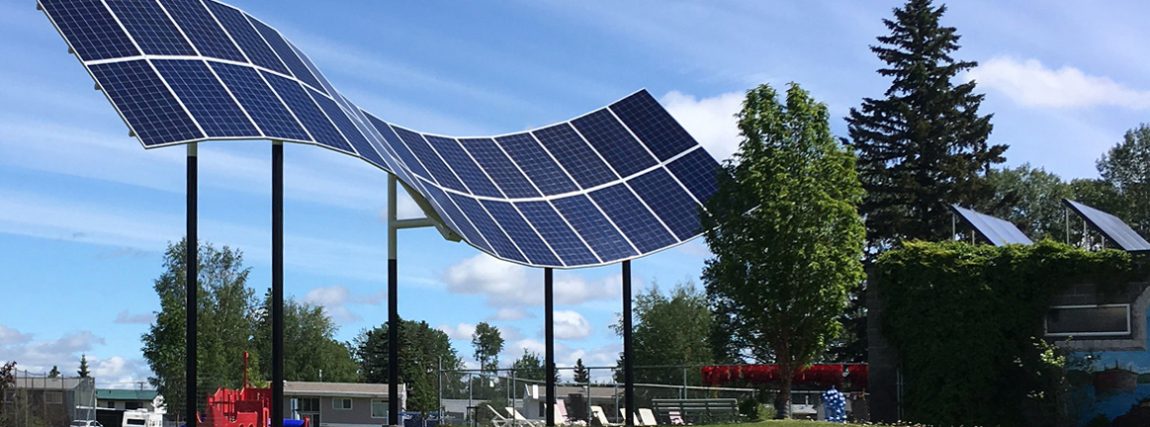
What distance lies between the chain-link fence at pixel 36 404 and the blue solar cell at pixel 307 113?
19532mm

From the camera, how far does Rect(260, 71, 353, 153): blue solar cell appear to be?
2519 cm

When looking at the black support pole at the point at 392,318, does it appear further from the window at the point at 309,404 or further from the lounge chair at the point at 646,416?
the window at the point at 309,404

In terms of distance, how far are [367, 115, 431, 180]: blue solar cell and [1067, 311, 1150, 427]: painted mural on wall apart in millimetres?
15384

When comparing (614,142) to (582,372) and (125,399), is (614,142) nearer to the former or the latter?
(582,372)

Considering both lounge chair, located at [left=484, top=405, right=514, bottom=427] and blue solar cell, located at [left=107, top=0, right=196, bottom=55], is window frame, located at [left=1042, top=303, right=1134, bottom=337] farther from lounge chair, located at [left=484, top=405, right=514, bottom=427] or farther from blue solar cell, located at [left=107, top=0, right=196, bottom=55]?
blue solar cell, located at [left=107, top=0, right=196, bottom=55]

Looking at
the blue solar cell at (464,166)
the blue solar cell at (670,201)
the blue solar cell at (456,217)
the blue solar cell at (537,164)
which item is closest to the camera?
the blue solar cell at (456,217)

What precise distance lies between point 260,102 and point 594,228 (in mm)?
10097

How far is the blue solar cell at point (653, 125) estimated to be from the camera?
1388 inches

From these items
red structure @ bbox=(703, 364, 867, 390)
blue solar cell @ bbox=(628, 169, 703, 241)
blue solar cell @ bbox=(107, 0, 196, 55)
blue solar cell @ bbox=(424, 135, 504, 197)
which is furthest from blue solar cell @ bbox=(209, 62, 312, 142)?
red structure @ bbox=(703, 364, 867, 390)

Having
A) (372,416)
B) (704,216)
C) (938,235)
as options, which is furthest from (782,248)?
(372,416)

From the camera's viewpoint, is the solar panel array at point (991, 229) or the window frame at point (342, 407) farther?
the window frame at point (342, 407)

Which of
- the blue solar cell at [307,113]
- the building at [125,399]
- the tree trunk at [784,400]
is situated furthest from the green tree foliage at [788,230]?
the building at [125,399]

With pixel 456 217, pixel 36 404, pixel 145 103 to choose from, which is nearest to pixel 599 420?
pixel 456 217

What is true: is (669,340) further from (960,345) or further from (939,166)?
(960,345)
